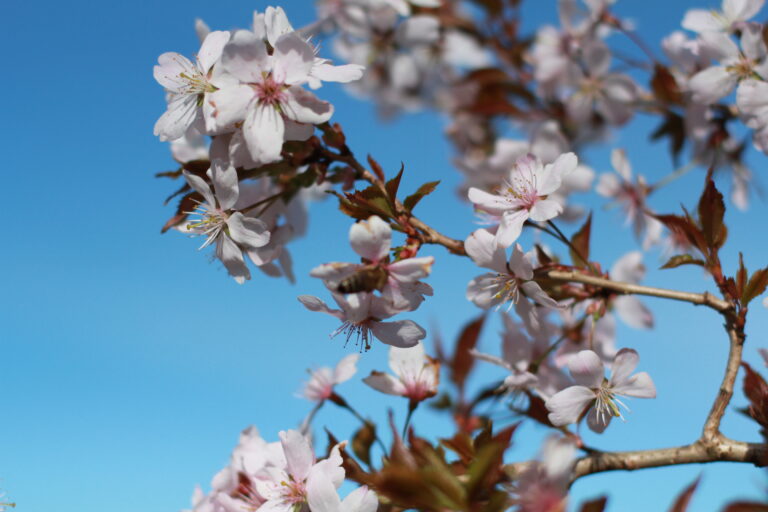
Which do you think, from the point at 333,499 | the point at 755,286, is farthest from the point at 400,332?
the point at 755,286

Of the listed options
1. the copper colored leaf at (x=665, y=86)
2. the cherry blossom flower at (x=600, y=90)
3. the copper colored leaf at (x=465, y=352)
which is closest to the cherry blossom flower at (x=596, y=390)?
the copper colored leaf at (x=465, y=352)

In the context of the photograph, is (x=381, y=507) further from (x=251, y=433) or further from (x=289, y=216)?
(x=289, y=216)

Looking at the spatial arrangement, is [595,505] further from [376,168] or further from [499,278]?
[376,168]

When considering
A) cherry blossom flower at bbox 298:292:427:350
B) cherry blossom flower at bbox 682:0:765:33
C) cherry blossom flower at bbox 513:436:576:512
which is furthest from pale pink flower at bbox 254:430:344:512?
cherry blossom flower at bbox 682:0:765:33

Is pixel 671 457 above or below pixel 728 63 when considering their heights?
below

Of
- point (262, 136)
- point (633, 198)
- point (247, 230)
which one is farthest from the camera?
point (633, 198)
